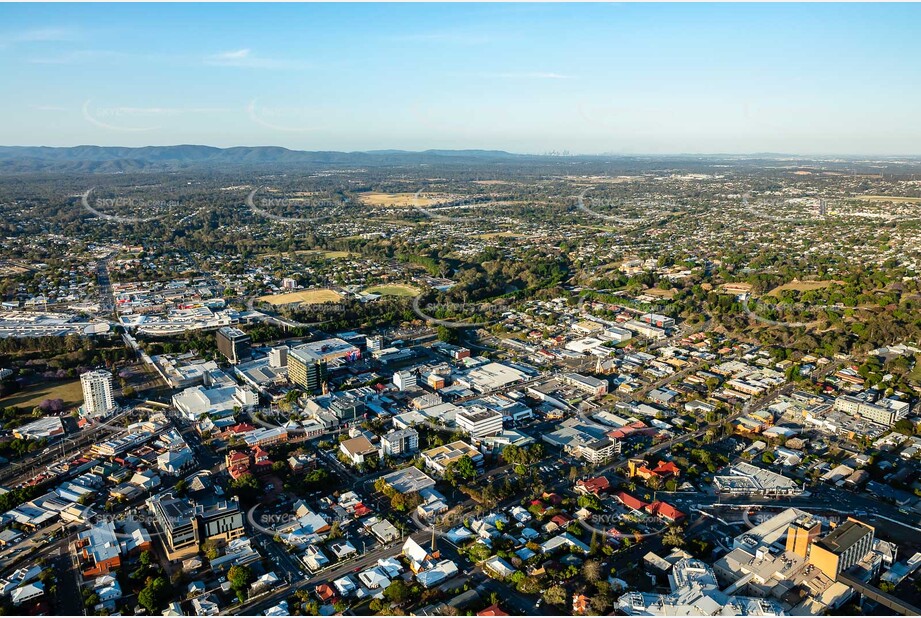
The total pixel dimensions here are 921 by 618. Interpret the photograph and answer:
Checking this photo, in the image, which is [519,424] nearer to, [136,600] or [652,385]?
[652,385]

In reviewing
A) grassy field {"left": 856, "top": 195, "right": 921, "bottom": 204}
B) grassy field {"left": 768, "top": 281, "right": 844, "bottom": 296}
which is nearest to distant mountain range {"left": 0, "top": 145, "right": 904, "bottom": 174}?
grassy field {"left": 856, "top": 195, "right": 921, "bottom": 204}

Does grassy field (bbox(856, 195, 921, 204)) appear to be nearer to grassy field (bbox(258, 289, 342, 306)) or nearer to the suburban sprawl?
the suburban sprawl

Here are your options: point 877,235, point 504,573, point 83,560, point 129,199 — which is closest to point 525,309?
point 504,573

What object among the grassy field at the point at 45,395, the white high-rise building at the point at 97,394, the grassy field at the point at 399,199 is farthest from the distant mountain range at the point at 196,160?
the white high-rise building at the point at 97,394

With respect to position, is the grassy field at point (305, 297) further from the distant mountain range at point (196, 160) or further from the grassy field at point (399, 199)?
the distant mountain range at point (196, 160)

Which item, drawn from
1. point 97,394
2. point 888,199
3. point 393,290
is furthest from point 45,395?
point 888,199
